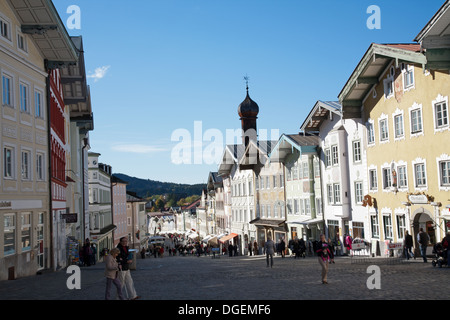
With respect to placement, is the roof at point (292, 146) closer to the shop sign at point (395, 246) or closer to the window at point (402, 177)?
the window at point (402, 177)

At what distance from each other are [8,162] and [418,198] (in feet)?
64.3

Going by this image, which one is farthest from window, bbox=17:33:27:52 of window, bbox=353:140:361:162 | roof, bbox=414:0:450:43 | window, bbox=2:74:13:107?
window, bbox=353:140:361:162

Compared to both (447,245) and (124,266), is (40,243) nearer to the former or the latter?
(124,266)

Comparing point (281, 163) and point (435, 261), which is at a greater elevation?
point (281, 163)

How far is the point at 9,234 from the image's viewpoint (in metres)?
21.5

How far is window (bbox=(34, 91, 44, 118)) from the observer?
2452cm

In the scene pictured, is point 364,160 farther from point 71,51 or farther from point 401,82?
point 71,51

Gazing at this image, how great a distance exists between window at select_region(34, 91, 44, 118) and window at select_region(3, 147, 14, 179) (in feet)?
10.3

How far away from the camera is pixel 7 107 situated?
2155 cm

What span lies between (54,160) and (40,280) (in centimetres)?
965

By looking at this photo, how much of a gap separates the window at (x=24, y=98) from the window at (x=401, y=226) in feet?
66.0

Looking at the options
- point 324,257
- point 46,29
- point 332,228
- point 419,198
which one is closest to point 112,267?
point 324,257
